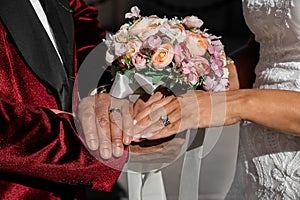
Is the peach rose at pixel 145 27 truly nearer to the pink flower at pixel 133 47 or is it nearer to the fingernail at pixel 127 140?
the pink flower at pixel 133 47

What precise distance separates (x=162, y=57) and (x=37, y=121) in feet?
1.41

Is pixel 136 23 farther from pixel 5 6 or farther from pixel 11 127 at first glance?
pixel 11 127

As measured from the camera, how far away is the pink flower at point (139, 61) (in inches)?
90.9

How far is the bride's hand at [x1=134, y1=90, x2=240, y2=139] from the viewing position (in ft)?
7.36

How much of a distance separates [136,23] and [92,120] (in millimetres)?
380

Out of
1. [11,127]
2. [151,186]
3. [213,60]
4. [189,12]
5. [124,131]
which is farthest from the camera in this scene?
[189,12]

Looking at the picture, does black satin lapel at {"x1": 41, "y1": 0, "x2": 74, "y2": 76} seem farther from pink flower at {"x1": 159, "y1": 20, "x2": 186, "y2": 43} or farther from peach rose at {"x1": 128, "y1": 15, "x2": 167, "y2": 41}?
pink flower at {"x1": 159, "y1": 20, "x2": 186, "y2": 43}

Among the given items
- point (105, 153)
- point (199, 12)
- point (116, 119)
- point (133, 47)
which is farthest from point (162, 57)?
point (199, 12)

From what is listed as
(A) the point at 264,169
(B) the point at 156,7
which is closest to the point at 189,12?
(B) the point at 156,7

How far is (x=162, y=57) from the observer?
2273 mm

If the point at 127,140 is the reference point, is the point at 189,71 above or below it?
above

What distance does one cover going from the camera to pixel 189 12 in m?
11.1

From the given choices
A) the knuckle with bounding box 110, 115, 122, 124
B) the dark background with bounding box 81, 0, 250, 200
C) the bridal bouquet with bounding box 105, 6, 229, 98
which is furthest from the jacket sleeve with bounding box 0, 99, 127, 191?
the dark background with bounding box 81, 0, 250, 200

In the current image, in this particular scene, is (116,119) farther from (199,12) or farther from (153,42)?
(199,12)
